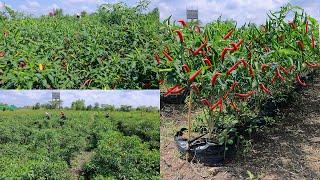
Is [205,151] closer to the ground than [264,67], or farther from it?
closer to the ground

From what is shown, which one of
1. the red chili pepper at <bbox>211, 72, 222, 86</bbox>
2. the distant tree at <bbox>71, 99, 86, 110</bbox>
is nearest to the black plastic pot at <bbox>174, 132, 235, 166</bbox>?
the red chili pepper at <bbox>211, 72, 222, 86</bbox>

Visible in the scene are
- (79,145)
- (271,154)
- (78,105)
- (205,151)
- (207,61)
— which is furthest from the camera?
(271,154)

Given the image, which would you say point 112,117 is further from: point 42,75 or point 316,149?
point 316,149

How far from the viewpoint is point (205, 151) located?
11.6 feet

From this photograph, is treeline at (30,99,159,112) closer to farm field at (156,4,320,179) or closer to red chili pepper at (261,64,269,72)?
farm field at (156,4,320,179)

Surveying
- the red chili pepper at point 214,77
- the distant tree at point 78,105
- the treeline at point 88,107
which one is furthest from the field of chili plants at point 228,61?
the distant tree at point 78,105

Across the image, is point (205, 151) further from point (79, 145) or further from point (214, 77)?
point (79, 145)

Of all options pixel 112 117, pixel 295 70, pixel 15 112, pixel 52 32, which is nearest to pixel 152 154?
pixel 112 117

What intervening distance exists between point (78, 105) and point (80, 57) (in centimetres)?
38

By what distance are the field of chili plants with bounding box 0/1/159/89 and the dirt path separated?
0.95 m

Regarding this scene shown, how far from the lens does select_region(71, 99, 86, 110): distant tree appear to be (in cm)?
278

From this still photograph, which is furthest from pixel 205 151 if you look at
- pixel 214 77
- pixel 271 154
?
pixel 214 77

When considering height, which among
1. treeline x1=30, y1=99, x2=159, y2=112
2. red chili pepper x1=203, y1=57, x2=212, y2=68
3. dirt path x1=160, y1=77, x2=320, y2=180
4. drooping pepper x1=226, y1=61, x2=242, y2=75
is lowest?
dirt path x1=160, y1=77, x2=320, y2=180

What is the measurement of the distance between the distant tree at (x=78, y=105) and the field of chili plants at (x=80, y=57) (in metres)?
0.11
